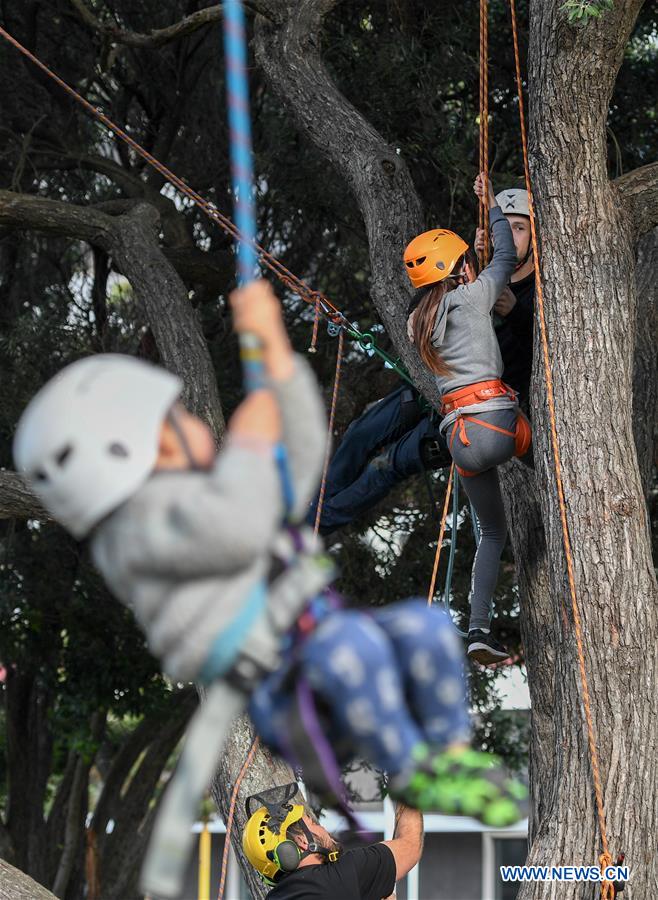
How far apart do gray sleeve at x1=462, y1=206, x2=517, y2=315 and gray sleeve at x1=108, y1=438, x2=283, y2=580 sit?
97.5 inches

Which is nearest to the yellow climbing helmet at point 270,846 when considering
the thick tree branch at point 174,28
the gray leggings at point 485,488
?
the gray leggings at point 485,488

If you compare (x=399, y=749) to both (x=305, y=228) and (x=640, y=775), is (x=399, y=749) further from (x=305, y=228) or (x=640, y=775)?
(x=305, y=228)

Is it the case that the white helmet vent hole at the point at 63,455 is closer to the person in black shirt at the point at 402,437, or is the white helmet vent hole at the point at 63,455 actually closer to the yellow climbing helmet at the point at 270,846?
the yellow climbing helmet at the point at 270,846

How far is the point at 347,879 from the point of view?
4516 mm

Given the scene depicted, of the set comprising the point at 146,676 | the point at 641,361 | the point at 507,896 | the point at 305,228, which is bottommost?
the point at 507,896

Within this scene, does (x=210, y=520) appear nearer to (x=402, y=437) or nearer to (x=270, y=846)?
(x=270, y=846)

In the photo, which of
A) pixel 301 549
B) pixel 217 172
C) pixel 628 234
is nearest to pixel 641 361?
pixel 628 234

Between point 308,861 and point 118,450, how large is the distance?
248 centimetres

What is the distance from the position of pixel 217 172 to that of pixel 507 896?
526 inches

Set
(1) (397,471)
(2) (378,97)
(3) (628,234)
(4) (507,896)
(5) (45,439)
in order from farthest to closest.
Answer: (4) (507,896) < (2) (378,97) < (1) (397,471) < (3) (628,234) < (5) (45,439)

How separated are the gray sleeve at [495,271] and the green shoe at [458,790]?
2359mm

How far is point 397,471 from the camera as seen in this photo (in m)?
6.02

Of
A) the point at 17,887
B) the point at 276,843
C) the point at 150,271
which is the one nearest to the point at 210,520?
the point at 276,843

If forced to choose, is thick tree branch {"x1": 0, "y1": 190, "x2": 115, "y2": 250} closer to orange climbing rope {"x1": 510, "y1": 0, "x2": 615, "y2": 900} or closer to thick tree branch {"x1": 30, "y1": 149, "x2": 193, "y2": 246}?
thick tree branch {"x1": 30, "y1": 149, "x2": 193, "y2": 246}
